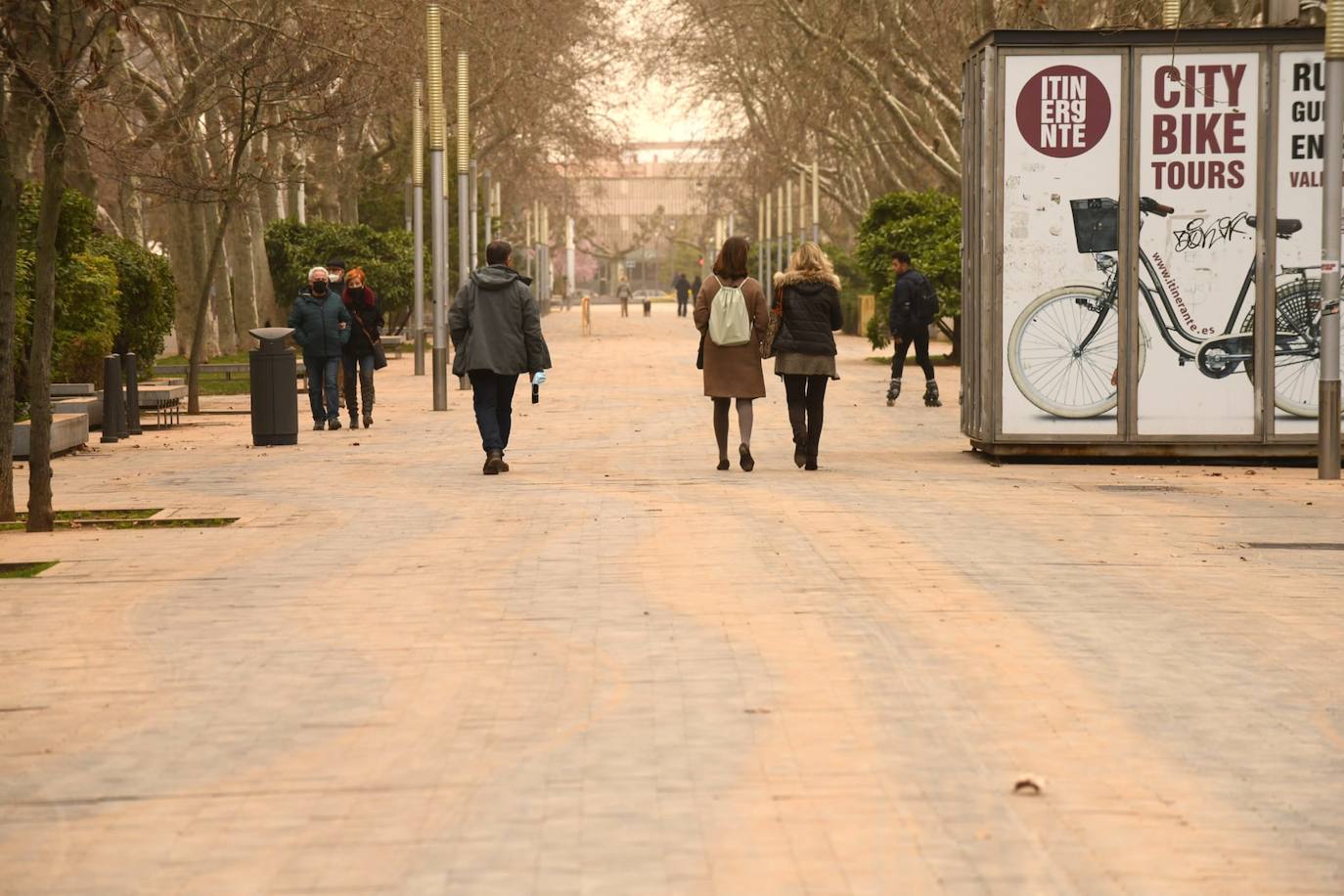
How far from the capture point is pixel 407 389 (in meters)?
30.2

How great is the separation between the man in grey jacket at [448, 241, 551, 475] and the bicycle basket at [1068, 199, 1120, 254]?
407cm

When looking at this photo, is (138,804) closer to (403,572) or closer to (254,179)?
(403,572)

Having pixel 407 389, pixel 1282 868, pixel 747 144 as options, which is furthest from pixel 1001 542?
pixel 747 144

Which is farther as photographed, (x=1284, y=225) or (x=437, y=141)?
(x=437, y=141)

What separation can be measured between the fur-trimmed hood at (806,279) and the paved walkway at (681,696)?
2568 mm

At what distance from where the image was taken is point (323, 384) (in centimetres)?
2188

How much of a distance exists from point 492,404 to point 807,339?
7.63 ft

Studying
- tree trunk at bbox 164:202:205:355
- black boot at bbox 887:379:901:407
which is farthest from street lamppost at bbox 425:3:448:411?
tree trunk at bbox 164:202:205:355

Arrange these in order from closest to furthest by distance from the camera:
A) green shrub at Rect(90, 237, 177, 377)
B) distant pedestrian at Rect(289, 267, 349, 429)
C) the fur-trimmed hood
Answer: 1. the fur-trimmed hood
2. distant pedestrian at Rect(289, 267, 349, 429)
3. green shrub at Rect(90, 237, 177, 377)

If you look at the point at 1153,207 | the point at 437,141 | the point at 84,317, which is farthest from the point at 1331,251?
the point at 437,141

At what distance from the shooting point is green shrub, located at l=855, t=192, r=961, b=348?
3259cm

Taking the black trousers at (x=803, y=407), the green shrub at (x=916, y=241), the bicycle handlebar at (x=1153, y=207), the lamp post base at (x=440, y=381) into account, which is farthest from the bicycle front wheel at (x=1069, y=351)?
the green shrub at (x=916, y=241)

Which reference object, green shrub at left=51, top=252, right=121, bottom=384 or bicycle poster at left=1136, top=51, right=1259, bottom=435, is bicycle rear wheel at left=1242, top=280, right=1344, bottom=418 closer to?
bicycle poster at left=1136, top=51, right=1259, bottom=435

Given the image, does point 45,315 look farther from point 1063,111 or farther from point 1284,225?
point 1284,225
